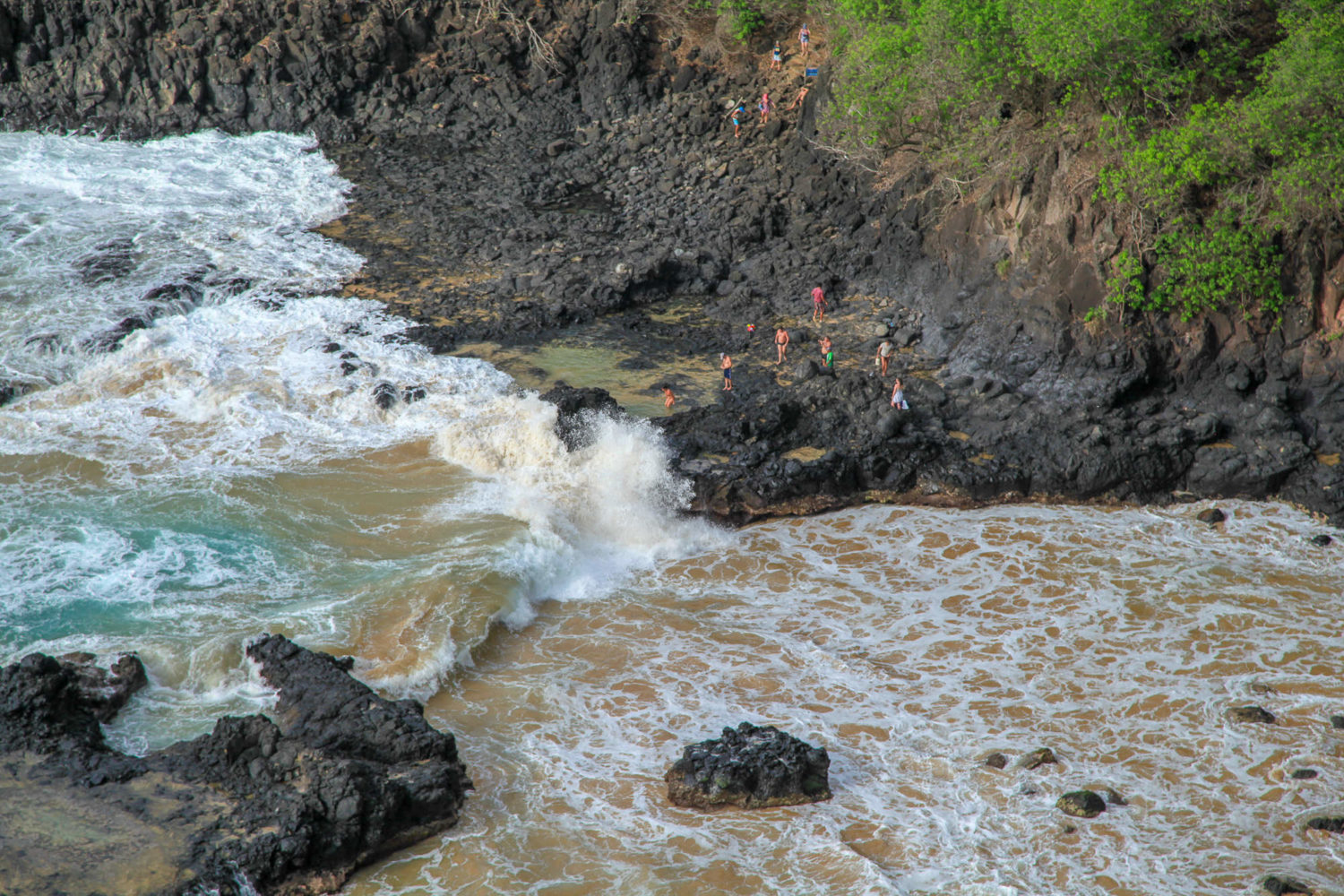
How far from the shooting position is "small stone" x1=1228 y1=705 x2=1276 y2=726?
13336mm

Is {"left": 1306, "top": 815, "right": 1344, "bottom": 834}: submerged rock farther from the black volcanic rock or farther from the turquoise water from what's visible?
the black volcanic rock

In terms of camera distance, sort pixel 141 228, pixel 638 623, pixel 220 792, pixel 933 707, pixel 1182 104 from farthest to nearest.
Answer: pixel 141 228 → pixel 1182 104 → pixel 638 623 → pixel 933 707 → pixel 220 792

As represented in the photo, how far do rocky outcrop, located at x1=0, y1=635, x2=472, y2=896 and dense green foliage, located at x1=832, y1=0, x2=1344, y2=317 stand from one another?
15.1m

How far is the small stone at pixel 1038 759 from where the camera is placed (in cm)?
1260

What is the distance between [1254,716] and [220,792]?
12.6 metres

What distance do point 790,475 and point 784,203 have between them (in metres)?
10.2

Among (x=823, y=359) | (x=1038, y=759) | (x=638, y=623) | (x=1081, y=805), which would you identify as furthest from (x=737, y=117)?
(x=1081, y=805)

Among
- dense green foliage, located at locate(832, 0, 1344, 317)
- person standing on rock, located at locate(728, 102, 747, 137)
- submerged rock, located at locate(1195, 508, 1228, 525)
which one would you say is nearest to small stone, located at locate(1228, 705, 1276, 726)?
submerged rock, located at locate(1195, 508, 1228, 525)

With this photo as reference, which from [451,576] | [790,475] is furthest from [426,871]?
[790,475]

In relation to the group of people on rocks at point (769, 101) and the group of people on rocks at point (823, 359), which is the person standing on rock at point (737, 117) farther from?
the group of people on rocks at point (823, 359)

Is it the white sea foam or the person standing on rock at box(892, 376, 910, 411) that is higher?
the white sea foam

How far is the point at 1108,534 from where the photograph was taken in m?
17.5

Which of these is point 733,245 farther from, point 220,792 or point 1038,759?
point 220,792

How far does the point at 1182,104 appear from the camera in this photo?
62.3 ft
